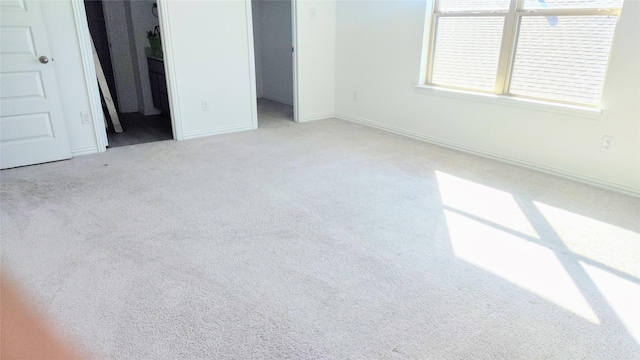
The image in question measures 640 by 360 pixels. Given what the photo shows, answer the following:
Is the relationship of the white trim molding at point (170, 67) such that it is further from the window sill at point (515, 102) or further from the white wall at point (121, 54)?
the window sill at point (515, 102)

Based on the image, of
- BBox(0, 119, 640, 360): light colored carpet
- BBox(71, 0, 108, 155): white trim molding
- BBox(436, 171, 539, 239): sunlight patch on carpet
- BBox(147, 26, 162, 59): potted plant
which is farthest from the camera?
BBox(147, 26, 162, 59): potted plant

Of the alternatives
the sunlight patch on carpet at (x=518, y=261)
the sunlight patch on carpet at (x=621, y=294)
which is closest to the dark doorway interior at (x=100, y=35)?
the sunlight patch on carpet at (x=518, y=261)

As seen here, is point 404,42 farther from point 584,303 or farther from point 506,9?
point 584,303

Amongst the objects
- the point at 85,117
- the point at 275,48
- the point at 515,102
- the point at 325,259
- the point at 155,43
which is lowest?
the point at 325,259

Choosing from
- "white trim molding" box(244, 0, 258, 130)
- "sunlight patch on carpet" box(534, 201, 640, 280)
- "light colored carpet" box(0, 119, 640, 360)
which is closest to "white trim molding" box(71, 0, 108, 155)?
"light colored carpet" box(0, 119, 640, 360)

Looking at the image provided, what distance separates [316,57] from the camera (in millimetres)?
5172

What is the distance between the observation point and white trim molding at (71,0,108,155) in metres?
3.67

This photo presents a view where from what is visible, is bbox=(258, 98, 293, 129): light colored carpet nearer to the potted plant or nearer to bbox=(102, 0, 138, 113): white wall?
the potted plant

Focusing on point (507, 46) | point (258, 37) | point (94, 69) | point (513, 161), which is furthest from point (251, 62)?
→ point (513, 161)

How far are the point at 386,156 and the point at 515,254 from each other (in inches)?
74.3

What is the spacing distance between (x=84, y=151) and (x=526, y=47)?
427cm

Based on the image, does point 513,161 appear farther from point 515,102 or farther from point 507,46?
point 507,46

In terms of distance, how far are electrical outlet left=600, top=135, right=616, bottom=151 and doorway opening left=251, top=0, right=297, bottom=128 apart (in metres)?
3.87

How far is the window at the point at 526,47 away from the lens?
3.12 metres
